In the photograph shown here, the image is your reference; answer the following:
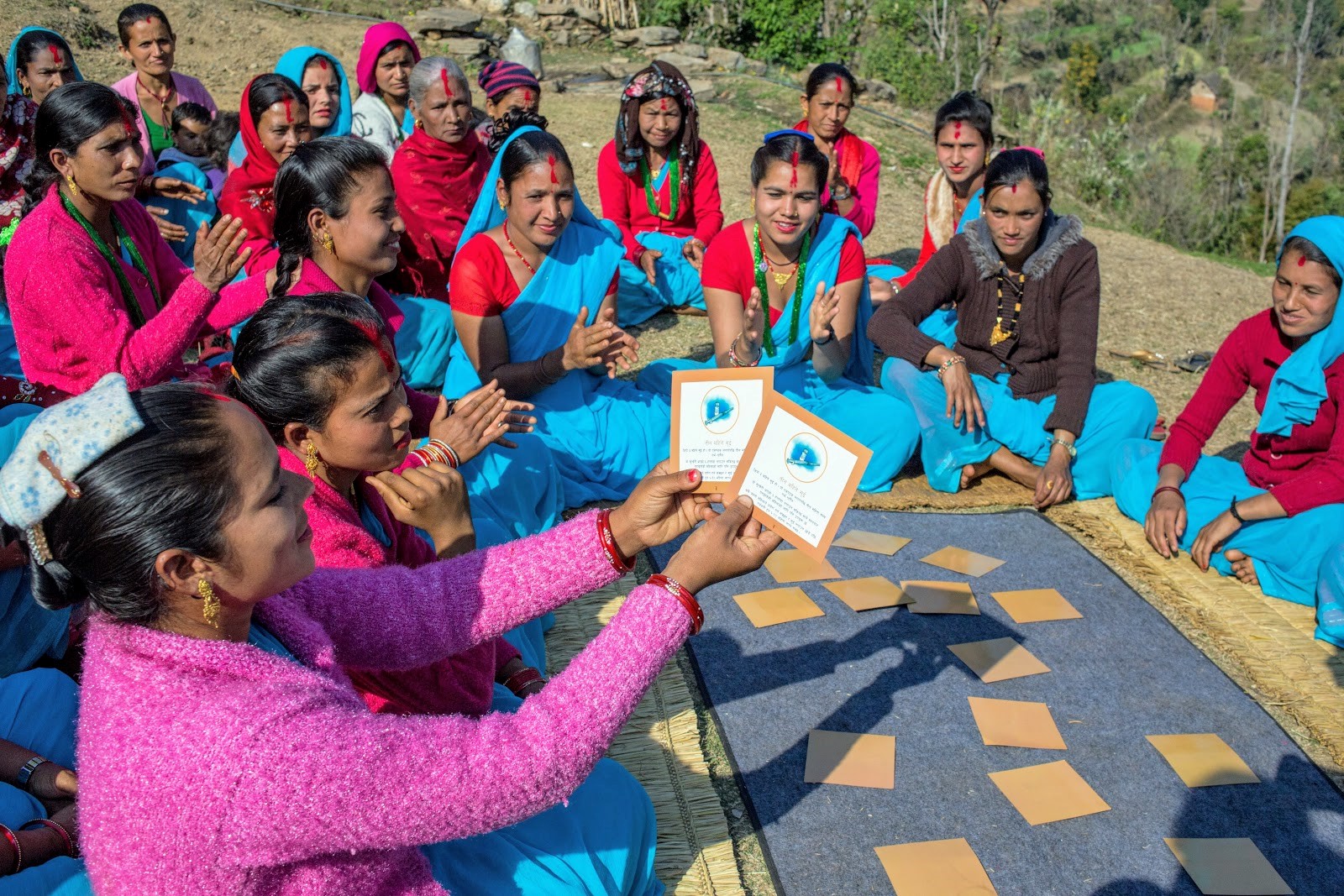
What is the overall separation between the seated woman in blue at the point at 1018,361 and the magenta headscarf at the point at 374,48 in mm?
4072

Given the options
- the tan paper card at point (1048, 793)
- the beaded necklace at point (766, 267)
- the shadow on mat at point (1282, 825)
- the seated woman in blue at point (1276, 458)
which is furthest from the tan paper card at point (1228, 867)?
the beaded necklace at point (766, 267)

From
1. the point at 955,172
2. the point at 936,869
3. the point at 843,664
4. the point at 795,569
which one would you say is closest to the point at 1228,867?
the point at 936,869

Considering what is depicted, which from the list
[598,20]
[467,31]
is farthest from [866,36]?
[467,31]

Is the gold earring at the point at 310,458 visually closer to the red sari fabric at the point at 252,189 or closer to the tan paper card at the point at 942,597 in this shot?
the tan paper card at the point at 942,597

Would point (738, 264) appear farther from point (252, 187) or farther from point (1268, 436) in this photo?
point (252, 187)

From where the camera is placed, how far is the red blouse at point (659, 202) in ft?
20.8

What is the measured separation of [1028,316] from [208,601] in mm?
3850

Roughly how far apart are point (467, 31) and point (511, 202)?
10.4 m

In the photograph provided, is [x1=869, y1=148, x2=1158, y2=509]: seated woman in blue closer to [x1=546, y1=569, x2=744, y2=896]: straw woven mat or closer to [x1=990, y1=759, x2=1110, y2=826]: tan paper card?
[x1=990, y1=759, x2=1110, y2=826]: tan paper card

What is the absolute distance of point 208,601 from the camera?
4.77 feet

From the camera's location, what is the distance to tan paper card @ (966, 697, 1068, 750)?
2.88 m

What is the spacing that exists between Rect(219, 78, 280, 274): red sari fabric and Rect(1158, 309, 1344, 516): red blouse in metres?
4.55

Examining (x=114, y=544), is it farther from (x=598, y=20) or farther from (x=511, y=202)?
(x=598, y=20)

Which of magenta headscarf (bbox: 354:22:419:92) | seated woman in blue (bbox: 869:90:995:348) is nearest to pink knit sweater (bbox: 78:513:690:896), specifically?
seated woman in blue (bbox: 869:90:995:348)
